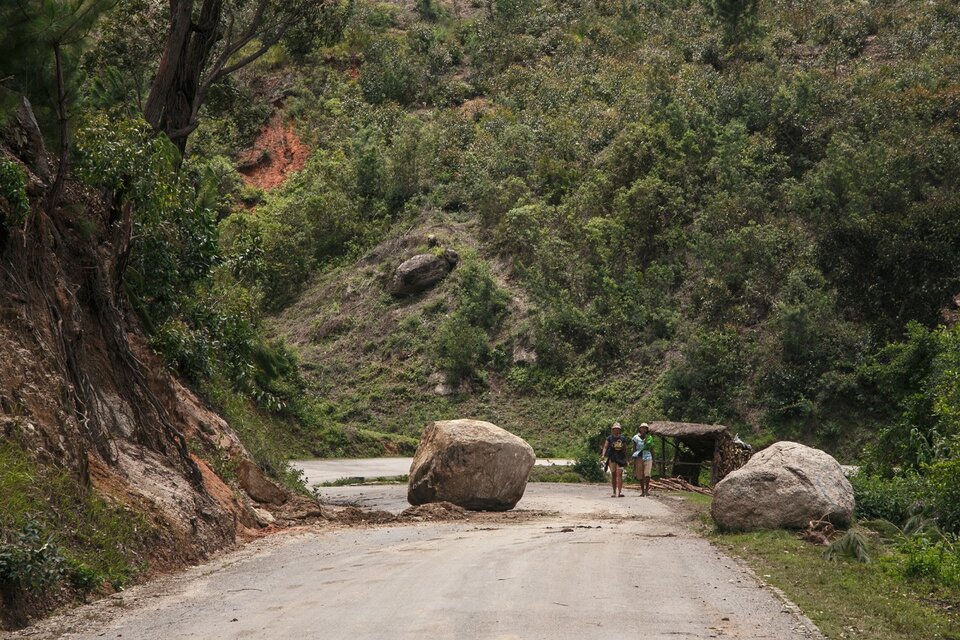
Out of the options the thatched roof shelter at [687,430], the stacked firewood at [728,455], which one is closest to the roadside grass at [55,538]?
the stacked firewood at [728,455]

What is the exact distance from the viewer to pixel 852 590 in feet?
37.7

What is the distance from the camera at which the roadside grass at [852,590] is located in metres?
9.43

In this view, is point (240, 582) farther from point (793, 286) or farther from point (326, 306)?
point (326, 306)

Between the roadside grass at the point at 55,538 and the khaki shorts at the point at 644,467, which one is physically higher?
the roadside grass at the point at 55,538

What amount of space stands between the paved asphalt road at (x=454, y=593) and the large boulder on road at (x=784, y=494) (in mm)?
957

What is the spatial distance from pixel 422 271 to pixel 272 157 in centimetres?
2120

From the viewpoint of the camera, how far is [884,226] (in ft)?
127

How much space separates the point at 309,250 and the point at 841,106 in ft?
98.1

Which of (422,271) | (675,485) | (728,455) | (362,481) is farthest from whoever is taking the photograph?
(422,271)

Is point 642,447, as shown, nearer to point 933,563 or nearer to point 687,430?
point 687,430

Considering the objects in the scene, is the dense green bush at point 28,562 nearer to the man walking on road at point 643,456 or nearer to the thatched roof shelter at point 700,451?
the man walking on road at point 643,456

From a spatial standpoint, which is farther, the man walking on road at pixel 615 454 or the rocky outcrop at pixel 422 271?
the rocky outcrop at pixel 422 271

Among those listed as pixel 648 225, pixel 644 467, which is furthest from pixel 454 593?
pixel 648 225

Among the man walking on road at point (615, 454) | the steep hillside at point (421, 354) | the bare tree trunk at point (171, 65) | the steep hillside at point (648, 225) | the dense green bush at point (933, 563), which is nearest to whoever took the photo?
the dense green bush at point (933, 563)
